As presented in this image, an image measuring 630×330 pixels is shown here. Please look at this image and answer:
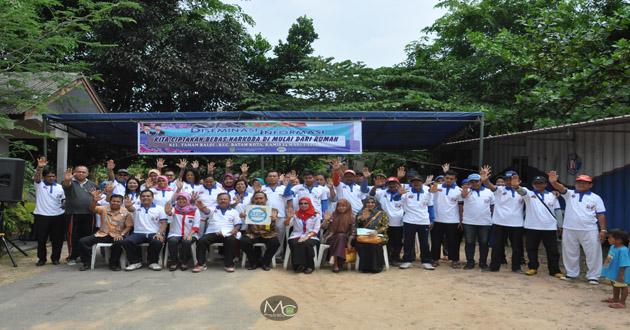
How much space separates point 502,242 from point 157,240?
5125 mm

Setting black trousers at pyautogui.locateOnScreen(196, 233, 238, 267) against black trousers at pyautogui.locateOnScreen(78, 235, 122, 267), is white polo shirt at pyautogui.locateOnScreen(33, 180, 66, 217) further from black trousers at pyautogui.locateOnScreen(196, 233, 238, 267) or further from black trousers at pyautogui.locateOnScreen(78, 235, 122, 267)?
black trousers at pyautogui.locateOnScreen(196, 233, 238, 267)

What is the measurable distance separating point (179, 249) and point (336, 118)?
393cm

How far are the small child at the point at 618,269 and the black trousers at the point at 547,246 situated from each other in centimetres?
136

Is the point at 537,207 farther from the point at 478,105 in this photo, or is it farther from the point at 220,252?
the point at 478,105

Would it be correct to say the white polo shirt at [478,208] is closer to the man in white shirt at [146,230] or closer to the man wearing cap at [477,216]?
the man wearing cap at [477,216]

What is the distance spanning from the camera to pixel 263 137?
31.1 feet

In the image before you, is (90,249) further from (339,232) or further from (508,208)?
(508,208)

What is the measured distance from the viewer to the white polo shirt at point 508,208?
7277 millimetres

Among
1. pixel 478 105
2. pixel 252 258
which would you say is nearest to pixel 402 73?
pixel 478 105

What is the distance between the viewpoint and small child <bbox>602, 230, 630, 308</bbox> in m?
5.39

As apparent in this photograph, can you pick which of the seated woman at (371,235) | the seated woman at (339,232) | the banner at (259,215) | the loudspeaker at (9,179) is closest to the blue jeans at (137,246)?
the banner at (259,215)

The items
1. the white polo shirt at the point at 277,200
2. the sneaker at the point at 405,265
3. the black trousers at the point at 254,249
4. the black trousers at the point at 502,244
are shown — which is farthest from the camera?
the white polo shirt at the point at 277,200

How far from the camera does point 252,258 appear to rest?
7227mm

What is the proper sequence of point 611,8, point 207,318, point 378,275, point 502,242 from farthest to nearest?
point 611,8, point 502,242, point 378,275, point 207,318
